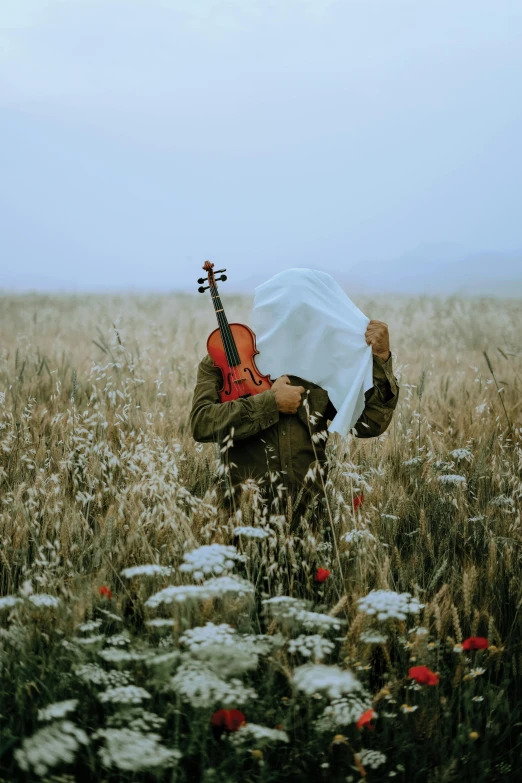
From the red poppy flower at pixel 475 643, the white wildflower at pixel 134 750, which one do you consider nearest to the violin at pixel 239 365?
the red poppy flower at pixel 475 643

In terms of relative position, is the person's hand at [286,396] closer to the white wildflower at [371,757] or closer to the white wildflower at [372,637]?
the white wildflower at [372,637]

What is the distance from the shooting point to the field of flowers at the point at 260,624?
6.07ft

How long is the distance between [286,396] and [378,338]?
528mm

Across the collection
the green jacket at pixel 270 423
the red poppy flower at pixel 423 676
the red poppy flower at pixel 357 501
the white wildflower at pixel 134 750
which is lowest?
the red poppy flower at pixel 423 676

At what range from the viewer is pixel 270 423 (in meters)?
3.12

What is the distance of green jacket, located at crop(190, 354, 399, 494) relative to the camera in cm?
312

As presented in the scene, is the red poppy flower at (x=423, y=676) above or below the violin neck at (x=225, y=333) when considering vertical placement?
below

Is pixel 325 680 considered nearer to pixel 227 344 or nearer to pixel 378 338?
pixel 227 344

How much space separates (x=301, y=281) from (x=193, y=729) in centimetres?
204

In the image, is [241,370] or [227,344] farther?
[241,370]

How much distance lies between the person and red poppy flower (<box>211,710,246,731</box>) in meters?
1.38

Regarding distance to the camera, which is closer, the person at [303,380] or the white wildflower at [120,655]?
the white wildflower at [120,655]

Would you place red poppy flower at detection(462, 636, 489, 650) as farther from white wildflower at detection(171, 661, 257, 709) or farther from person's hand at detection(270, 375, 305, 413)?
person's hand at detection(270, 375, 305, 413)

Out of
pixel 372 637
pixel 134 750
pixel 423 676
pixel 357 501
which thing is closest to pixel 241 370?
pixel 357 501
